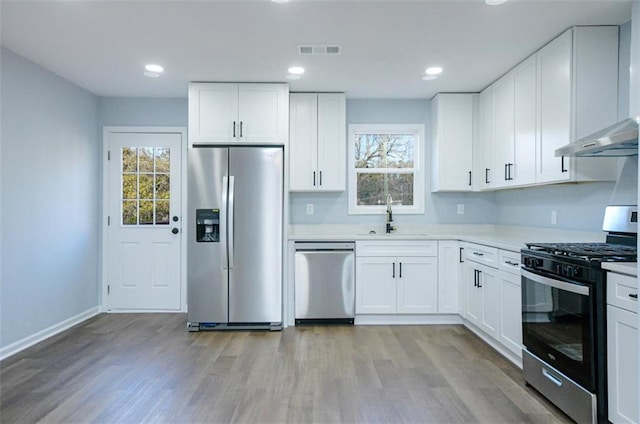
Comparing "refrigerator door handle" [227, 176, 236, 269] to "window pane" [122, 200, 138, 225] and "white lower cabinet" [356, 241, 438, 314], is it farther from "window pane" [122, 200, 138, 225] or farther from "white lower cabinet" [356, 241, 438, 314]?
"window pane" [122, 200, 138, 225]

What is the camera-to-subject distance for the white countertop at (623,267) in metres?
1.84

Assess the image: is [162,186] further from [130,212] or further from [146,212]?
[130,212]

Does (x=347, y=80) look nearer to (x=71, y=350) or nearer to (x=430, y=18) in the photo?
(x=430, y=18)

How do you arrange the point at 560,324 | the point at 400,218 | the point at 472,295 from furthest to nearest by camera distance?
the point at 400,218
the point at 472,295
the point at 560,324

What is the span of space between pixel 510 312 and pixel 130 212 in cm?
405

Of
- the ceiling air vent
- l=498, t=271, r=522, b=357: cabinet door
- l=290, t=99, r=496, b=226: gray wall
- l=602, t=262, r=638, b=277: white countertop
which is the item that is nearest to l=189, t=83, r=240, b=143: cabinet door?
the ceiling air vent

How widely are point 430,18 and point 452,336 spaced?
276cm

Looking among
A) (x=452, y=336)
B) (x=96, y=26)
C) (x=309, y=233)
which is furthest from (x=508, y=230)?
(x=96, y=26)

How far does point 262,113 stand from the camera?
3.98 metres

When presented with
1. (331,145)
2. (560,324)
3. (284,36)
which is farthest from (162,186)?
(560,324)

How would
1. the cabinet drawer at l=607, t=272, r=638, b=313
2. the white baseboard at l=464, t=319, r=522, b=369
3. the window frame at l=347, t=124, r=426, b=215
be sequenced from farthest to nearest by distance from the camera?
the window frame at l=347, t=124, r=426, b=215 → the white baseboard at l=464, t=319, r=522, b=369 → the cabinet drawer at l=607, t=272, r=638, b=313

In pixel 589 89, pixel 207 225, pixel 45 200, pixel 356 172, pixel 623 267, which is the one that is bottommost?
pixel 623 267

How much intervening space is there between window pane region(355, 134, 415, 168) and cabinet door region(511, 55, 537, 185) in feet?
4.67

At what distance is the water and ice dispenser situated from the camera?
3865 millimetres
